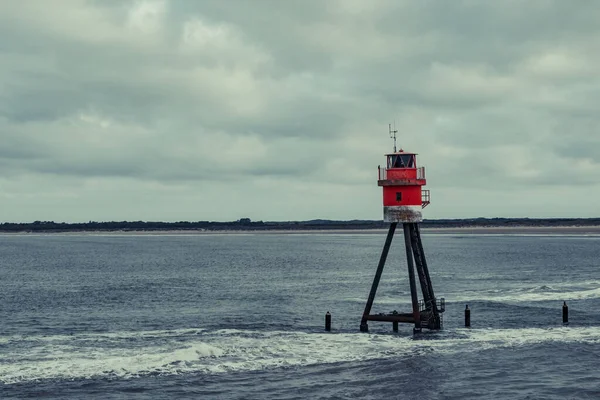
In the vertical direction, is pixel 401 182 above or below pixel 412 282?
above

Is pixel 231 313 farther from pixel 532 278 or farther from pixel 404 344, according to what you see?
pixel 532 278

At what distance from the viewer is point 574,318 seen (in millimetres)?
46031

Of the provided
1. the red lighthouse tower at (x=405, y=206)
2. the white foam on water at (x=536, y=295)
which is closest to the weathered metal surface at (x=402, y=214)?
the red lighthouse tower at (x=405, y=206)

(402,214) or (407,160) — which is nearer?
(402,214)

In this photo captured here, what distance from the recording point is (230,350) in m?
36.3

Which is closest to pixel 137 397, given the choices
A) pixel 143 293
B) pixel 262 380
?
pixel 262 380

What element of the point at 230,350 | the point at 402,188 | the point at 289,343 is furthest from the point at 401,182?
the point at 230,350

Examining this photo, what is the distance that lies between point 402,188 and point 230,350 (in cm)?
1362

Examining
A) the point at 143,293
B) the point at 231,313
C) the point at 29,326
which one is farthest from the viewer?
the point at 143,293

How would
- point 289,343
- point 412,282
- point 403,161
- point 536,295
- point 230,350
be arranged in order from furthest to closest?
point 536,295, point 403,161, point 412,282, point 289,343, point 230,350

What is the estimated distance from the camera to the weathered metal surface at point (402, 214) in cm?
3962

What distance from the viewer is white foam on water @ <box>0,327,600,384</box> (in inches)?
1262

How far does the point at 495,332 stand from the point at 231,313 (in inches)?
775

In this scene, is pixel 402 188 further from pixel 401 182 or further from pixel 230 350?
pixel 230 350
